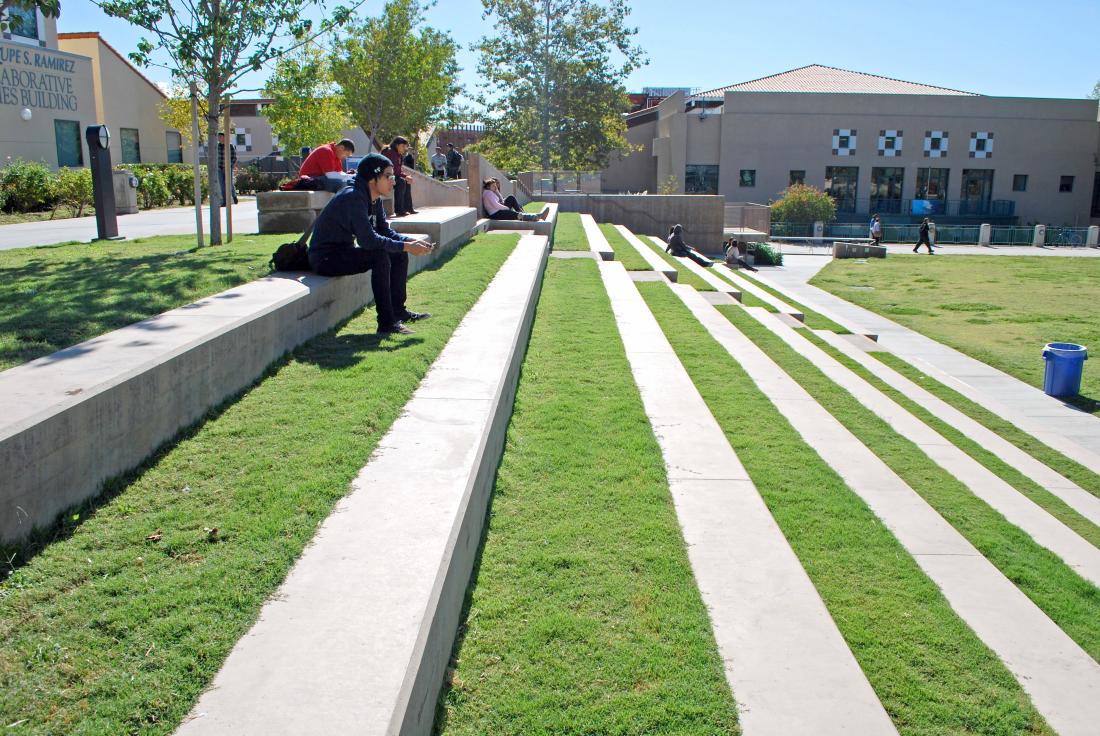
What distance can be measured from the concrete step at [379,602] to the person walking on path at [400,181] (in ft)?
25.1

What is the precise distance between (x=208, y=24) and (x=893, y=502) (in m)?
9.78

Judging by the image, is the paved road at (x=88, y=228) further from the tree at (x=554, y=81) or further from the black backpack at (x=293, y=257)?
the tree at (x=554, y=81)

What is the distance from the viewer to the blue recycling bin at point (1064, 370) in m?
12.6

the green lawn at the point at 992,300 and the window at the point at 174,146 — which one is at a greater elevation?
the window at the point at 174,146

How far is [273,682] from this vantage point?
262 cm

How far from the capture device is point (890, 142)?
172ft

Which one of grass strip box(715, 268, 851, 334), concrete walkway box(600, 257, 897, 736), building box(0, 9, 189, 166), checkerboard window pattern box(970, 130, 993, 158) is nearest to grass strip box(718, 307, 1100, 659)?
concrete walkway box(600, 257, 897, 736)

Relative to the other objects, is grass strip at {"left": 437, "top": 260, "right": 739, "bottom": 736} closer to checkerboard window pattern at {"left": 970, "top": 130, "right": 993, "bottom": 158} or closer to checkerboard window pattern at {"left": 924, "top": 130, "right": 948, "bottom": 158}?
checkerboard window pattern at {"left": 924, "top": 130, "right": 948, "bottom": 158}

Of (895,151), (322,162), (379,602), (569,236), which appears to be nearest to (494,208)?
(569,236)

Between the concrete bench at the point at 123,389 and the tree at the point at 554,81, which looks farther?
the tree at the point at 554,81

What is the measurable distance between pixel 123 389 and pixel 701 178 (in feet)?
170

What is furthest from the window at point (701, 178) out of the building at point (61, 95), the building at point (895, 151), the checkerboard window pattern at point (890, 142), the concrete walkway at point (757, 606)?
the concrete walkway at point (757, 606)

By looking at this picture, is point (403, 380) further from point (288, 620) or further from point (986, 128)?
point (986, 128)

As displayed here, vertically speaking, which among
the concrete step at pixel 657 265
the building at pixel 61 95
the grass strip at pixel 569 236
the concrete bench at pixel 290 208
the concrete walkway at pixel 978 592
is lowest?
the concrete walkway at pixel 978 592
